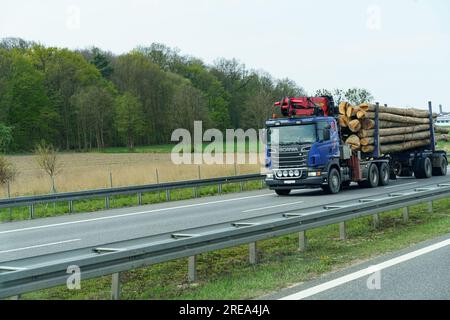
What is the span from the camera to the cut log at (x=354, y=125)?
922 inches

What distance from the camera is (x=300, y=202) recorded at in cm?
1923

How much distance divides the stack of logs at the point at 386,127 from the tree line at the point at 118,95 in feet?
66.1

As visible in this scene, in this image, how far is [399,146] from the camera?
27.0 meters

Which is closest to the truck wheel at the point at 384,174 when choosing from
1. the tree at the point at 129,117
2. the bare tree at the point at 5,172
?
the bare tree at the point at 5,172

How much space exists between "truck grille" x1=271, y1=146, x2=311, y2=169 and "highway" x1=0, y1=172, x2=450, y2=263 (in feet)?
3.82

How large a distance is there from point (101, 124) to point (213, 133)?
57.1 ft

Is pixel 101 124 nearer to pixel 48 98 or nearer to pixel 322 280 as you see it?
pixel 48 98

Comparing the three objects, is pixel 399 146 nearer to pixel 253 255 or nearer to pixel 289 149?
pixel 289 149

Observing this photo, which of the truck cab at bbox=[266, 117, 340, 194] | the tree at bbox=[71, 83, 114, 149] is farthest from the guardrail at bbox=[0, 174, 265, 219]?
the tree at bbox=[71, 83, 114, 149]

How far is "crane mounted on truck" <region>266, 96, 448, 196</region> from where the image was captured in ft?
69.9

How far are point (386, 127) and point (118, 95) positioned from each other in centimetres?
5626

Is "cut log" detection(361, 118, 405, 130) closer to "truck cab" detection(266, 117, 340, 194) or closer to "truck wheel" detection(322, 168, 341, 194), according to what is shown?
"truck cab" detection(266, 117, 340, 194)

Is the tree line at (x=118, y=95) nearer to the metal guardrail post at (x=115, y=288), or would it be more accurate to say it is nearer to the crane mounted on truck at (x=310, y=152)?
the crane mounted on truck at (x=310, y=152)
